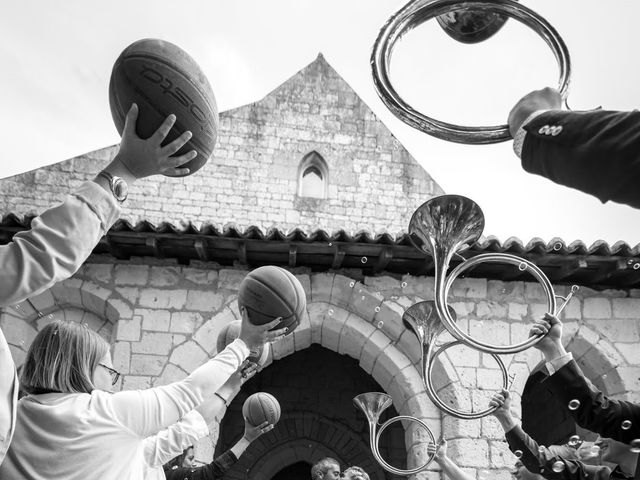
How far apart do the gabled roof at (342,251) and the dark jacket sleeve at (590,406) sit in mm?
4087

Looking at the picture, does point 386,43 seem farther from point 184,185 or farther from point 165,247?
point 184,185

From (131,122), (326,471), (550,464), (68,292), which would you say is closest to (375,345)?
(326,471)

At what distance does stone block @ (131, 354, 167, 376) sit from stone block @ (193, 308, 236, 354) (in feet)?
1.26

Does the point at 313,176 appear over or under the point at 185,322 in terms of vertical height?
over

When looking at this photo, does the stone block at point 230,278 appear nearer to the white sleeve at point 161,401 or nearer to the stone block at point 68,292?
the stone block at point 68,292

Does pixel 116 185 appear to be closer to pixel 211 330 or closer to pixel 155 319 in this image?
pixel 211 330

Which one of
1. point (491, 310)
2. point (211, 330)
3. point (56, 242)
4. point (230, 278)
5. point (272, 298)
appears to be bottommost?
point (56, 242)

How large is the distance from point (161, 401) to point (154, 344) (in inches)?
188

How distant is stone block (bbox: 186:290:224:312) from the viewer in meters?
6.98

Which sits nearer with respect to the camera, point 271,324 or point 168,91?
point 168,91

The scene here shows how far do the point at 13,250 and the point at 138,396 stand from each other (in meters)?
0.93

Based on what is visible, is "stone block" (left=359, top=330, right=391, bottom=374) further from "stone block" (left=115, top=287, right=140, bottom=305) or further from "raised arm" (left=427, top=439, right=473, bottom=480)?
"stone block" (left=115, top=287, right=140, bottom=305)

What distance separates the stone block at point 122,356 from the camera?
22.0 feet

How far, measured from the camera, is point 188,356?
6750mm
